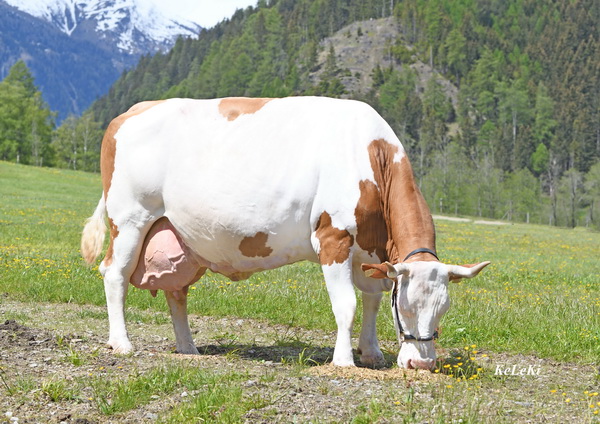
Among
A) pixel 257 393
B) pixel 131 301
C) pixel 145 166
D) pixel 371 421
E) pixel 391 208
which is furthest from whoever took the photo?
pixel 131 301

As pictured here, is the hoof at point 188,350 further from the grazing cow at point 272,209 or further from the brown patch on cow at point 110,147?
the brown patch on cow at point 110,147

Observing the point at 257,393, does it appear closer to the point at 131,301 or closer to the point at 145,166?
the point at 145,166

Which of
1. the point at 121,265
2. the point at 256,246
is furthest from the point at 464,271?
the point at 121,265

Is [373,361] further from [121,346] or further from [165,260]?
[121,346]

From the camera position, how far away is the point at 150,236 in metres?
9.70

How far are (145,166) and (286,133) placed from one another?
196cm

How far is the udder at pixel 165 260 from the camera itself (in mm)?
9609

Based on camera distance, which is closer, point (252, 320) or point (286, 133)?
point (286, 133)


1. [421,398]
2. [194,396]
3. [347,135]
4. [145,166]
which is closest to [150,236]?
[145,166]

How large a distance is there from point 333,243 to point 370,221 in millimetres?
496

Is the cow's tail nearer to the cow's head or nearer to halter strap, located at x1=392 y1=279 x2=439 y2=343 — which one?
the cow's head

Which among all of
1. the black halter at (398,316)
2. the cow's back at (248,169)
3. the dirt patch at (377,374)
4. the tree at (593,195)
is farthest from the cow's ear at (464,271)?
the tree at (593,195)

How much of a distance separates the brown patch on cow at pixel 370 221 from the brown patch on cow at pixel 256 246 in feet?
3.67

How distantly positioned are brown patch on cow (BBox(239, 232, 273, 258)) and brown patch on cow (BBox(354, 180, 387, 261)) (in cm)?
112
